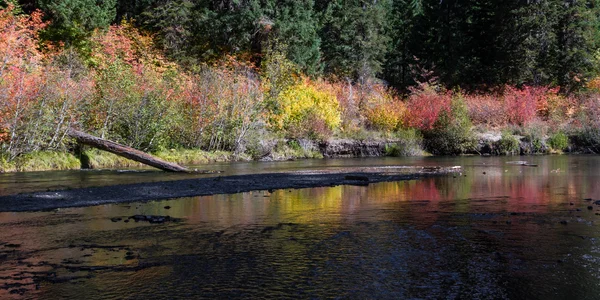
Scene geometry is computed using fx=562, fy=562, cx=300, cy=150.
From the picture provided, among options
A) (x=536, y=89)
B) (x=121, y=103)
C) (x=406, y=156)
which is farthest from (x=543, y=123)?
(x=121, y=103)

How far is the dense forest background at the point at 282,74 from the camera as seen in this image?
26317mm

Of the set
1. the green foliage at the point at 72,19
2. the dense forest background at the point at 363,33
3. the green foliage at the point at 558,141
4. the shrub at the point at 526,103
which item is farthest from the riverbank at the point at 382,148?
the green foliage at the point at 72,19

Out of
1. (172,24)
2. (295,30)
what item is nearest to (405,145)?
(295,30)

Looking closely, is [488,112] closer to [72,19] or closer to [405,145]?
[405,145]

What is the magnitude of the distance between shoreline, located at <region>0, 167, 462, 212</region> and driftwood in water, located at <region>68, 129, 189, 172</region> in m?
3.95

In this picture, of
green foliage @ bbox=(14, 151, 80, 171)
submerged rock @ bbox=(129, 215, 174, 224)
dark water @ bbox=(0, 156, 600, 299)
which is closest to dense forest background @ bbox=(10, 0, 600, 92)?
green foliage @ bbox=(14, 151, 80, 171)

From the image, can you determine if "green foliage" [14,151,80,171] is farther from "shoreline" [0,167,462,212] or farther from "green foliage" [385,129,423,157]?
"green foliage" [385,129,423,157]

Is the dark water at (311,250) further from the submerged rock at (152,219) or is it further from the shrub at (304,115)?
the shrub at (304,115)

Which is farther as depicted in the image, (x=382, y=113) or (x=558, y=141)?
(x=382, y=113)

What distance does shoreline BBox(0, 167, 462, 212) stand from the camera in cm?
1343

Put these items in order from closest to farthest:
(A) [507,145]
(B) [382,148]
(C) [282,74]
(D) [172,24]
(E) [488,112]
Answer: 1. (C) [282,74]
2. (B) [382,148]
3. (A) [507,145]
4. (E) [488,112]
5. (D) [172,24]

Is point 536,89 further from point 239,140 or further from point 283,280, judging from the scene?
point 283,280

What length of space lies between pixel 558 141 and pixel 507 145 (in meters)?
4.22

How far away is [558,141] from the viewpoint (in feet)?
129
